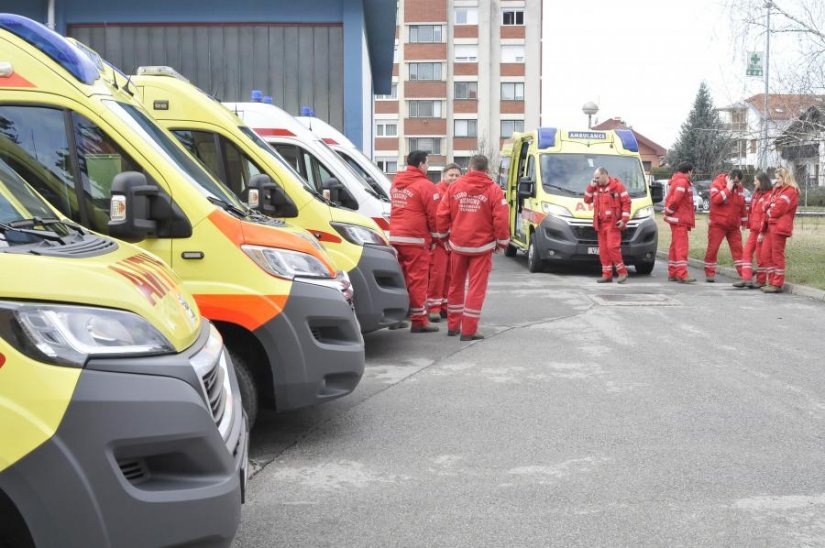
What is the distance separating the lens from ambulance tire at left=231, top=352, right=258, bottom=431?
17.8ft

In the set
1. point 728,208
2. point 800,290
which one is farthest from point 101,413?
point 728,208

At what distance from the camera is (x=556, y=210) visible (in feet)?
55.4

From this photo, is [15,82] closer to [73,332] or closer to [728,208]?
[73,332]

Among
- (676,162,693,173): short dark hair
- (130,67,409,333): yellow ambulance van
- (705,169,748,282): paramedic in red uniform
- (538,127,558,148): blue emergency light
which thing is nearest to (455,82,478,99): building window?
(538,127,558,148): blue emergency light

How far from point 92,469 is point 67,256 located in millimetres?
740

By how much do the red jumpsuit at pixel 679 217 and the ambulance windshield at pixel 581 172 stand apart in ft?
5.76

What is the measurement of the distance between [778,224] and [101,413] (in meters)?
12.7

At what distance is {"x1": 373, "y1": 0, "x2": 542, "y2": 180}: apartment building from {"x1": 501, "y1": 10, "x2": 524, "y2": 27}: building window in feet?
0.24

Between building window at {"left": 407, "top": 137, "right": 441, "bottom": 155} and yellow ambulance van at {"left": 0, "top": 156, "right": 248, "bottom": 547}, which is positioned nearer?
yellow ambulance van at {"left": 0, "top": 156, "right": 248, "bottom": 547}

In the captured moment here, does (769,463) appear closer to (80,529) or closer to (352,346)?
(352,346)

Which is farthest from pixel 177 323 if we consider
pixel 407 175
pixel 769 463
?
pixel 407 175

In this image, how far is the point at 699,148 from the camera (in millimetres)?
63250

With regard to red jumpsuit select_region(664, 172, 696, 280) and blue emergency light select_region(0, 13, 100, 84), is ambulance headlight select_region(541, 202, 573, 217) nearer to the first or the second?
red jumpsuit select_region(664, 172, 696, 280)

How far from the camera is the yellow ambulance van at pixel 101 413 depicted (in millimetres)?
2697
